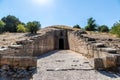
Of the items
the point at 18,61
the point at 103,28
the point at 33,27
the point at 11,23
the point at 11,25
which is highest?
the point at 11,23

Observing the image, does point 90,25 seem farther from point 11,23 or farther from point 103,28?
point 11,23

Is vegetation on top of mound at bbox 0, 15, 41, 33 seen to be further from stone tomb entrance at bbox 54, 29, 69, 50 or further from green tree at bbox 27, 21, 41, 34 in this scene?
stone tomb entrance at bbox 54, 29, 69, 50

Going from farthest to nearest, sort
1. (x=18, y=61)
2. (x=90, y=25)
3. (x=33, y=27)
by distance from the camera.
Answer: (x=90, y=25) < (x=33, y=27) < (x=18, y=61)

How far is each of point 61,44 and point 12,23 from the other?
19.7 metres

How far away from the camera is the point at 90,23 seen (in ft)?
140

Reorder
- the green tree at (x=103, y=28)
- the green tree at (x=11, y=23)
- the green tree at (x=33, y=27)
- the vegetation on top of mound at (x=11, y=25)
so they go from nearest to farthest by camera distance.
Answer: the green tree at (x=33, y=27), the vegetation on top of mound at (x=11, y=25), the green tree at (x=11, y=23), the green tree at (x=103, y=28)

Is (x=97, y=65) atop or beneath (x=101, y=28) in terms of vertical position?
beneath

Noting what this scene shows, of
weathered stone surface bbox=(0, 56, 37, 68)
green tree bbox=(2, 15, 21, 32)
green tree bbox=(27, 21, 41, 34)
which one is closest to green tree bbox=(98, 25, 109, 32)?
green tree bbox=(27, 21, 41, 34)

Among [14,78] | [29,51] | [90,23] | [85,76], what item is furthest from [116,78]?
[90,23]

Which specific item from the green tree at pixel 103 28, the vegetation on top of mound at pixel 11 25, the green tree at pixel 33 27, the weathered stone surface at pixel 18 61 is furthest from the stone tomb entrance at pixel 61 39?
the weathered stone surface at pixel 18 61

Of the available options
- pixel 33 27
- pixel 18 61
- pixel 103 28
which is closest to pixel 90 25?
pixel 103 28

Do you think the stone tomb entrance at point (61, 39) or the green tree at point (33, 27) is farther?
the green tree at point (33, 27)

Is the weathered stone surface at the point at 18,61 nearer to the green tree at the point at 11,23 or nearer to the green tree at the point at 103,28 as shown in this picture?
the green tree at the point at 11,23

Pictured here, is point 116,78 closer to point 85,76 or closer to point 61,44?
point 85,76
